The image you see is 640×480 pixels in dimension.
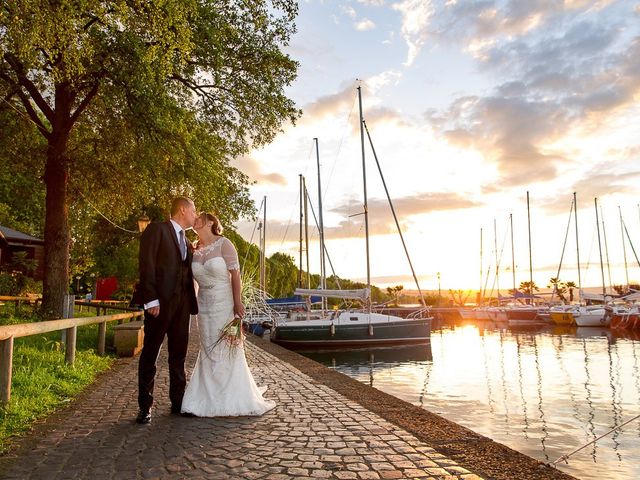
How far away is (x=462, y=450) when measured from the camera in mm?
4961

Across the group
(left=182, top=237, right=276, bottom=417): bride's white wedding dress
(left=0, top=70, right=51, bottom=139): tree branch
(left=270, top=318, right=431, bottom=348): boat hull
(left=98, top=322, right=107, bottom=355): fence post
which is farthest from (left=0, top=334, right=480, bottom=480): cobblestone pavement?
(left=270, top=318, right=431, bottom=348): boat hull

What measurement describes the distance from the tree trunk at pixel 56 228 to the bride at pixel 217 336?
12.2 m

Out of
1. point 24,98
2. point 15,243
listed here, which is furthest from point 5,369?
point 15,243

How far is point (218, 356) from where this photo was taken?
6.13 metres

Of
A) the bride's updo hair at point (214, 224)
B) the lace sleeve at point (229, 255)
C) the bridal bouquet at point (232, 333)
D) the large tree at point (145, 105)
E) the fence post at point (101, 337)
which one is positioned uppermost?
the large tree at point (145, 105)

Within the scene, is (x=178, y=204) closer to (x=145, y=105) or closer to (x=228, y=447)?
(x=228, y=447)

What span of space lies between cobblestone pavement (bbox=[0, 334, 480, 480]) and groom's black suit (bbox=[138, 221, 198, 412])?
0.55 m

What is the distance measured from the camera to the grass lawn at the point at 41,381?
548cm

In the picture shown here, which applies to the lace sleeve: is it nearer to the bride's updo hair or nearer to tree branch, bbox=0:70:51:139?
the bride's updo hair

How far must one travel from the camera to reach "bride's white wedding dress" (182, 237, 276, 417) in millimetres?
6000

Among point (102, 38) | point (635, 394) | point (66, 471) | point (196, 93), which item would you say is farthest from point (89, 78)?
point (635, 394)

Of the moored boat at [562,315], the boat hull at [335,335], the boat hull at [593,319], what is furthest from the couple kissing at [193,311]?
the moored boat at [562,315]

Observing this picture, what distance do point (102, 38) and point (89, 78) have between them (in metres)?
2.15

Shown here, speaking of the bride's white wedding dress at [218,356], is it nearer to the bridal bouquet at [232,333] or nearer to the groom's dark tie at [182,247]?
the bridal bouquet at [232,333]
